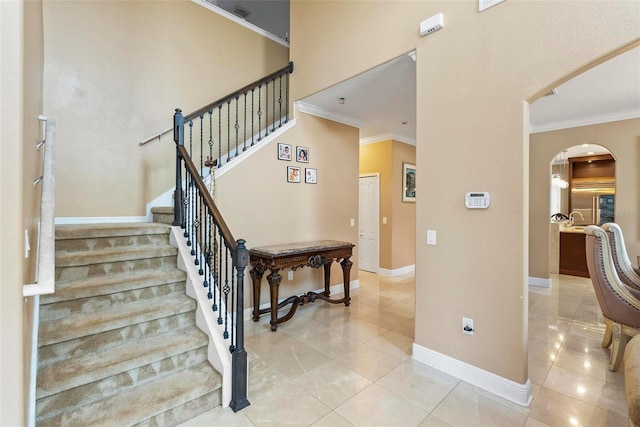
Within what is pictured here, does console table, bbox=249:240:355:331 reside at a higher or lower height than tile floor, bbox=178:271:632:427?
higher

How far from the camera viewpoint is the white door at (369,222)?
241 inches

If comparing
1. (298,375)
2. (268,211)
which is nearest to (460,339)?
(298,375)

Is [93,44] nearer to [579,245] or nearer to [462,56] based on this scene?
[462,56]

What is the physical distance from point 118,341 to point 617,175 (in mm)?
6660

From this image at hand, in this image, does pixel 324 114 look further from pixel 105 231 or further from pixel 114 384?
pixel 114 384

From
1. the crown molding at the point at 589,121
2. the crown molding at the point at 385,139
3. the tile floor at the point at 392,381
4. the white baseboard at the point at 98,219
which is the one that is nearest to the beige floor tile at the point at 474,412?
the tile floor at the point at 392,381

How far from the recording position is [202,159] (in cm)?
394

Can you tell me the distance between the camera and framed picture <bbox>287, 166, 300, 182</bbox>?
13.2ft

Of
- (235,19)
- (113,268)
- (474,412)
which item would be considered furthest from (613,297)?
(235,19)

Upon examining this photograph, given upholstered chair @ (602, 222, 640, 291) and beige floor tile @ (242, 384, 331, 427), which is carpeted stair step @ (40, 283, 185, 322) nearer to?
beige floor tile @ (242, 384, 331, 427)

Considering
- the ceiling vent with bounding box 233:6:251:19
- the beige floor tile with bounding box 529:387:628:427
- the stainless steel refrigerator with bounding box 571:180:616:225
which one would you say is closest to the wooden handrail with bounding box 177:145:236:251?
the beige floor tile with bounding box 529:387:628:427

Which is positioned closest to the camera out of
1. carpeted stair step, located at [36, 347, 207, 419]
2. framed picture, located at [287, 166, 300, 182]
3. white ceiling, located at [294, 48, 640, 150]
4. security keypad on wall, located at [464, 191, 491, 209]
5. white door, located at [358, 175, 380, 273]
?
carpeted stair step, located at [36, 347, 207, 419]

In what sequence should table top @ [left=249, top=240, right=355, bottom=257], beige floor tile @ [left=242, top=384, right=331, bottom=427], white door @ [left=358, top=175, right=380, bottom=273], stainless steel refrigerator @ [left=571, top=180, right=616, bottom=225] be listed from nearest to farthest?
1. beige floor tile @ [left=242, top=384, right=331, bottom=427]
2. table top @ [left=249, top=240, right=355, bottom=257]
3. white door @ [left=358, top=175, right=380, bottom=273]
4. stainless steel refrigerator @ [left=571, top=180, right=616, bottom=225]

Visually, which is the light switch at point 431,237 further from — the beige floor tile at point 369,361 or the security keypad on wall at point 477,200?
the beige floor tile at point 369,361
